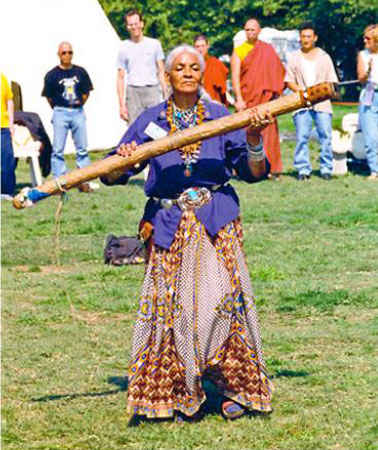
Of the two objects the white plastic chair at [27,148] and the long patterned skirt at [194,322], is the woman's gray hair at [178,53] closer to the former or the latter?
the long patterned skirt at [194,322]

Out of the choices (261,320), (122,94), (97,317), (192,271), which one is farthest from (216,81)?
(192,271)

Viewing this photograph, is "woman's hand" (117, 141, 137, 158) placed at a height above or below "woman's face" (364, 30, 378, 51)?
below

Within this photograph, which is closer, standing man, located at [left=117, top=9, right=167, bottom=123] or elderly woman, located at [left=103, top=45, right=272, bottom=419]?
elderly woman, located at [left=103, top=45, right=272, bottom=419]

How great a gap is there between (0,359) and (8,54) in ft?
52.1

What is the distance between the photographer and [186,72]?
21.7 feet

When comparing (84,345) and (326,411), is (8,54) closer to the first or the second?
(84,345)

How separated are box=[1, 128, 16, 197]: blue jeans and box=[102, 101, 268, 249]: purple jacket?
10.0 meters

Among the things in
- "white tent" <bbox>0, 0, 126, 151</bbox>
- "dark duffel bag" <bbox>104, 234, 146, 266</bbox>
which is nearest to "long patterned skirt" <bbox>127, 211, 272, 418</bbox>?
"dark duffel bag" <bbox>104, 234, 146, 266</bbox>

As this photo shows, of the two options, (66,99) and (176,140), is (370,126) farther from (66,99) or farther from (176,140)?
(176,140)

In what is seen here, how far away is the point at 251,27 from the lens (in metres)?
17.1

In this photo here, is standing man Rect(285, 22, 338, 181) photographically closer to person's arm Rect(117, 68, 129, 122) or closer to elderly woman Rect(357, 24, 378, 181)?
elderly woman Rect(357, 24, 378, 181)

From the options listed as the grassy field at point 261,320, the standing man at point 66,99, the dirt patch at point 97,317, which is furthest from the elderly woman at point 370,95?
the dirt patch at point 97,317

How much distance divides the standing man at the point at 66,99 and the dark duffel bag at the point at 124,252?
16.7 ft

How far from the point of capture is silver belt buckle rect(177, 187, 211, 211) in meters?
6.65
